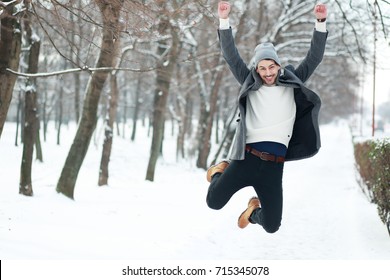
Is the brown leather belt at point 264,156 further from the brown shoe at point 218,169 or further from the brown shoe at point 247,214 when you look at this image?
the brown shoe at point 247,214

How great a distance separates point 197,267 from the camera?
4992mm

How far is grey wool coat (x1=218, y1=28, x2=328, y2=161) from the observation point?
4469mm

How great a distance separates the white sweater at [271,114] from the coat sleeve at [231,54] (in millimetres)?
282

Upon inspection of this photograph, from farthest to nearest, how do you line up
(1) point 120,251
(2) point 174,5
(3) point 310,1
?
1. (3) point 310,1
2. (2) point 174,5
3. (1) point 120,251

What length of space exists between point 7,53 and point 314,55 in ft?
13.1

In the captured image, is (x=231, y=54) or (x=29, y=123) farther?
(x=29, y=123)

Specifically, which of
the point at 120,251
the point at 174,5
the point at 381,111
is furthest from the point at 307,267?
the point at 381,111

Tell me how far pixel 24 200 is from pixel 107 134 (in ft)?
18.7

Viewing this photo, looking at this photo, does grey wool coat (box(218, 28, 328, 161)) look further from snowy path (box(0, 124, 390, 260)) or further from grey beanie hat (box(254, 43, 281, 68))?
snowy path (box(0, 124, 390, 260))

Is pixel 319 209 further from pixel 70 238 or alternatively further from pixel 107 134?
pixel 107 134

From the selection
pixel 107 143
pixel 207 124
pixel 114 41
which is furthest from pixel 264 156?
pixel 207 124

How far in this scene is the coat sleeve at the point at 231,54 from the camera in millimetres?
4613

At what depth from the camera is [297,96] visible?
4.54 m

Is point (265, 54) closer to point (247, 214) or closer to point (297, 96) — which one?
point (297, 96)
